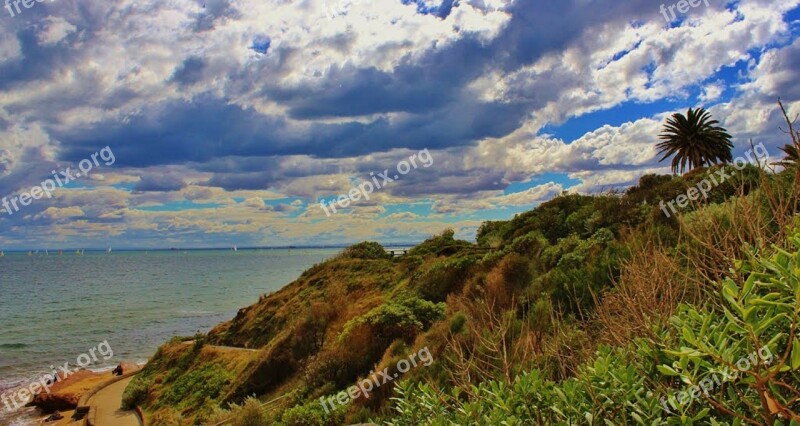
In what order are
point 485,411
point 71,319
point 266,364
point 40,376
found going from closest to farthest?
1. point 485,411
2. point 266,364
3. point 40,376
4. point 71,319

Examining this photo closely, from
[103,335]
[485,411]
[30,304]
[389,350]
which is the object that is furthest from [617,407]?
[30,304]

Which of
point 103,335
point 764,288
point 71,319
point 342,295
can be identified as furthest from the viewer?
point 71,319

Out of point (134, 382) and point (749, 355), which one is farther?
point (134, 382)

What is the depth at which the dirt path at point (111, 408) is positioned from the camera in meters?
20.6

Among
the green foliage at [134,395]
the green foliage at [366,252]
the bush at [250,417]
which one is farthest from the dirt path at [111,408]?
the green foliage at [366,252]

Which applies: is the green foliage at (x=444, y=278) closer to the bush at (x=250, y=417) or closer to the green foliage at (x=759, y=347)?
the bush at (x=250, y=417)

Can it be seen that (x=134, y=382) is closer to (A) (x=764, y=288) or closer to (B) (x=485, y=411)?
(B) (x=485, y=411)

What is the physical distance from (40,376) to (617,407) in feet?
115

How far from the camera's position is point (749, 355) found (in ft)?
7.41

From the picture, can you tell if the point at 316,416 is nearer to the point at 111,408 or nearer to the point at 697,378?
the point at 697,378

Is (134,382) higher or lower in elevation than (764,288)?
lower

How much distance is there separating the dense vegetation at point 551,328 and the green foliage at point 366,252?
16cm

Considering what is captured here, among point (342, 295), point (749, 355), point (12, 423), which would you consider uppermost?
point (749, 355)

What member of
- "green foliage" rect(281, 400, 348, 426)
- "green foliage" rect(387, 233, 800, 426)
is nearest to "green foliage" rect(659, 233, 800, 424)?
"green foliage" rect(387, 233, 800, 426)
